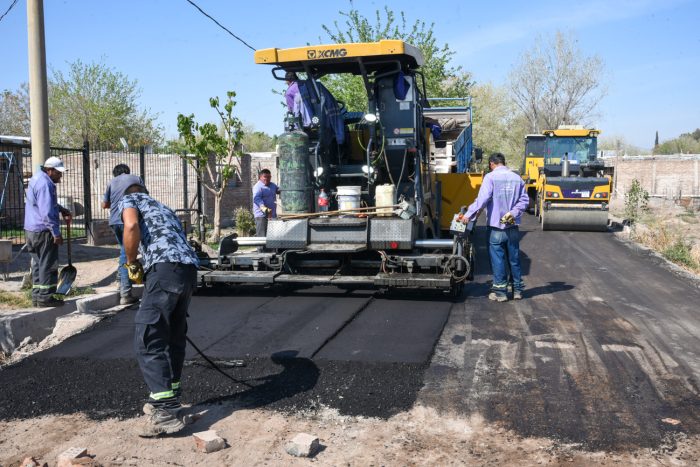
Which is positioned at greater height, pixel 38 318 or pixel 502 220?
pixel 502 220

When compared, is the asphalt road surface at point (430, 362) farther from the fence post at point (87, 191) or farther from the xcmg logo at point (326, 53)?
the fence post at point (87, 191)

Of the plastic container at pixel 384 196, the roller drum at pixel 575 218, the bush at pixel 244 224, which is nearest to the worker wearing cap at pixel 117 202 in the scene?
the plastic container at pixel 384 196

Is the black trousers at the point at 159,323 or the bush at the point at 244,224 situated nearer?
the black trousers at the point at 159,323

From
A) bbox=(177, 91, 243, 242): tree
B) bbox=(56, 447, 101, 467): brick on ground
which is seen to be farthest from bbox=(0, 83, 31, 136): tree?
bbox=(56, 447, 101, 467): brick on ground

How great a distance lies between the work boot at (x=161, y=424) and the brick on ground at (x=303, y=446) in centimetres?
73

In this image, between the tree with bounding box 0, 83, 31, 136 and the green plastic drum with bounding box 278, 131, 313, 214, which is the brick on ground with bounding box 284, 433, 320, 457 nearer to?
the green plastic drum with bounding box 278, 131, 313, 214

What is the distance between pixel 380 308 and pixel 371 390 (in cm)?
268

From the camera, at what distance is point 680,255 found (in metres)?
11.0

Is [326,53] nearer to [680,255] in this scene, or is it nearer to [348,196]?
[348,196]

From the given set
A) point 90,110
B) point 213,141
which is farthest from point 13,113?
point 213,141

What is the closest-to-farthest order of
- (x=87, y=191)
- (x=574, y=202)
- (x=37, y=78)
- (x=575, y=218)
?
(x=37, y=78)
(x=87, y=191)
(x=575, y=218)
(x=574, y=202)

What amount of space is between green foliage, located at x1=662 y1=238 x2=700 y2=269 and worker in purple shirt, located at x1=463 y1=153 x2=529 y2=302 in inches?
177

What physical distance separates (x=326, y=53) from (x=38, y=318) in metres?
4.35

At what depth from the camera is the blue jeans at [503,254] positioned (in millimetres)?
7613
